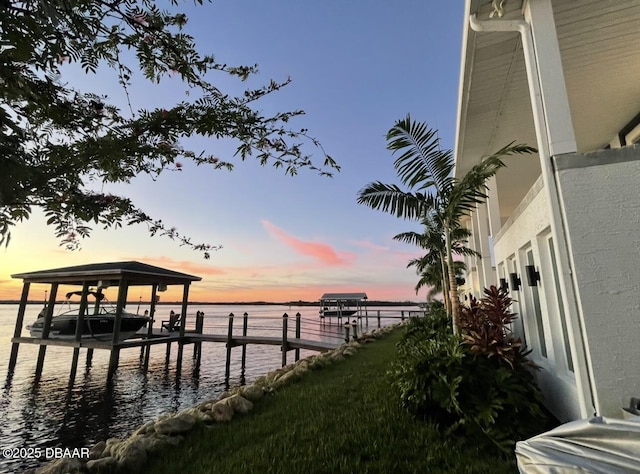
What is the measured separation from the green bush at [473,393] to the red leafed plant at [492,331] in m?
0.06

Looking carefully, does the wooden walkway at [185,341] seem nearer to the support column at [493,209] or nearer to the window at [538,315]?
the support column at [493,209]

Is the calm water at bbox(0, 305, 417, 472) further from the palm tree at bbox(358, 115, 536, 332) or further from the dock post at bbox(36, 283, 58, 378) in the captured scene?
the palm tree at bbox(358, 115, 536, 332)

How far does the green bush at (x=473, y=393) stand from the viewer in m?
3.11

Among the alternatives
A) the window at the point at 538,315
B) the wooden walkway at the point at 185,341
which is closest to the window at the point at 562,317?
the window at the point at 538,315

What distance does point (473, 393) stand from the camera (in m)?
3.32

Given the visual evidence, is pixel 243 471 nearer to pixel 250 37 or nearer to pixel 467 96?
pixel 250 37

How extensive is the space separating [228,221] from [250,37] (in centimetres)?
864

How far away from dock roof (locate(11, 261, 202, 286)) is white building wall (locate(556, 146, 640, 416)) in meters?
13.4

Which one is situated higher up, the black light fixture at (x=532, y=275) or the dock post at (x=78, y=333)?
the black light fixture at (x=532, y=275)

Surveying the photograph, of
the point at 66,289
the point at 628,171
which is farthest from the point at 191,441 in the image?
the point at 66,289

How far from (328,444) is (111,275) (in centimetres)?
1235

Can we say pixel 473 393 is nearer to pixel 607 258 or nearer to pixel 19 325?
pixel 607 258

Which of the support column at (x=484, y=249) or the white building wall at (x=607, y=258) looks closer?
the white building wall at (x=607, y=258)

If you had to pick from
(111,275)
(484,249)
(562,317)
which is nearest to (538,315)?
(562,317)
